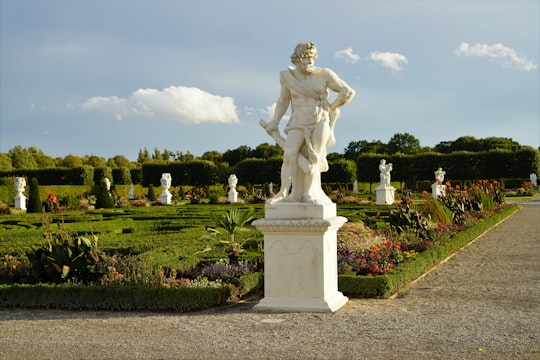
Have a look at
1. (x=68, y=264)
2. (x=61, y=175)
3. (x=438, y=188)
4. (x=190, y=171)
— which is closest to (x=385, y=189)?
(x=438, y=188)

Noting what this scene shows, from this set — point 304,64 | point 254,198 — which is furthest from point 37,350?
point 254,198

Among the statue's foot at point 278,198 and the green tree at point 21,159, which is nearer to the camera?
the statue's foot at point 278,198

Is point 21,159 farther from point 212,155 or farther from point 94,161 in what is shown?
point 212,155

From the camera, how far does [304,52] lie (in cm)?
613

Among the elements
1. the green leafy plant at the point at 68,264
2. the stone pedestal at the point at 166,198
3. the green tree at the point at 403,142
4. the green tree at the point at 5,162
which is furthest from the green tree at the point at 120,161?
the green leafy plant at the point at 68,264

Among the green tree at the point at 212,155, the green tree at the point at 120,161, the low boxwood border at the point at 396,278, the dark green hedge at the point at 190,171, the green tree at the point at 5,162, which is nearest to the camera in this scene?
the low boxwood border at the point at 396,278

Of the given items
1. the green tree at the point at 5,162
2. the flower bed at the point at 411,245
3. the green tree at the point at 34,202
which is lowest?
the flower bed at the point at 411,245

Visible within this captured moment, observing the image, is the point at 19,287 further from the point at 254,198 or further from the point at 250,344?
the point at 254,198

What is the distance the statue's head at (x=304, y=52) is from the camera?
613cm

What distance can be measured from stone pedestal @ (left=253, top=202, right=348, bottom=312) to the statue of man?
0.55 ft

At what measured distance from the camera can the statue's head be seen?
6129 millimetres

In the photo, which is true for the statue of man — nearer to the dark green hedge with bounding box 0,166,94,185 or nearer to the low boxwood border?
the low boxwood border

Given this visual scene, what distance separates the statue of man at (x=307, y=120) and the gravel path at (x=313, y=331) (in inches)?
50.0

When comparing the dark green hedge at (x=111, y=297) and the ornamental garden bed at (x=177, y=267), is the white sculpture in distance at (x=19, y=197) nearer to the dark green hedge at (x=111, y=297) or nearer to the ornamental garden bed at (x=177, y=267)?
the ornamental garden bed at (x=177, y=267)
